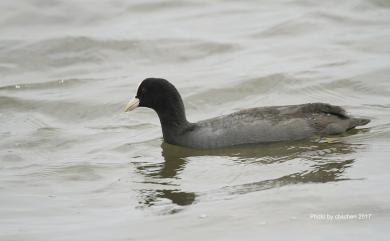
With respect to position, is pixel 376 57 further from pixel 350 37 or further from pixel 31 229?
pixel 31 229

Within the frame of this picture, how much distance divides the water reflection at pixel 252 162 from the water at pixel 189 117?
26 millimetres

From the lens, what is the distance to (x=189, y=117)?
42.9 ft

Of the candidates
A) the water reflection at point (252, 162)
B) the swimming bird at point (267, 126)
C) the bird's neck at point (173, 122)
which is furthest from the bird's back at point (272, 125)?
the bird's neck at point (173, 122)

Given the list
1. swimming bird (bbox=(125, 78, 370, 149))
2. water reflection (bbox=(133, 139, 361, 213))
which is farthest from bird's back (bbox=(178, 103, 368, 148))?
water reflection (bbox=(133, 139, 361, 213))

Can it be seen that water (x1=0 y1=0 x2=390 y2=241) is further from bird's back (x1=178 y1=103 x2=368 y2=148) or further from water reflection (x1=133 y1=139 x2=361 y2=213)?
bird's back (x1=178 y1=103 x2=368 y2=148)

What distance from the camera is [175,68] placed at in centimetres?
1558

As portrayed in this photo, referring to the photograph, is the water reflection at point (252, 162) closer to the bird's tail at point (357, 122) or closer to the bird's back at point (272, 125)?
the bird's back at point (272, 125)

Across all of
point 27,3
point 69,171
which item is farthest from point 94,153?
point 27,3

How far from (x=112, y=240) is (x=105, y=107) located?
6263 millimetres

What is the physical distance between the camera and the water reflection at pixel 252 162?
9.02 m

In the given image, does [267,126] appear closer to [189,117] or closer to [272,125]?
[272,125]

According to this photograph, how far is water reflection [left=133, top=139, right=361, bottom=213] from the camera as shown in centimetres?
902

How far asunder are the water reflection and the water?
0.03 meters

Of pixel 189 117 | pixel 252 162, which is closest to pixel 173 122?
pixel 189 117
